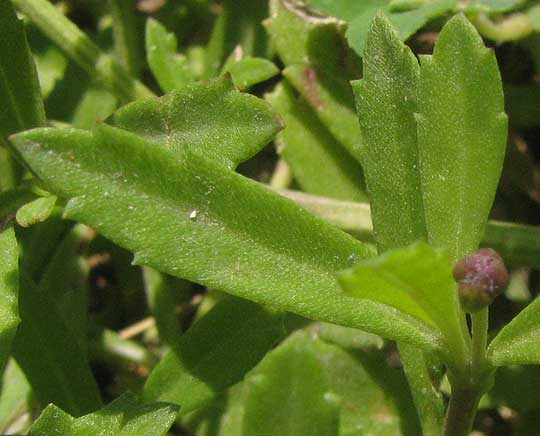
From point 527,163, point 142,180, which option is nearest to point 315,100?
point 527,163

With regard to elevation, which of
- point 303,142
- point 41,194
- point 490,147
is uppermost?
point 490,147

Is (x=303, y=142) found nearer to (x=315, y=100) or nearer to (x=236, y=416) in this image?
(x=315, y=100)

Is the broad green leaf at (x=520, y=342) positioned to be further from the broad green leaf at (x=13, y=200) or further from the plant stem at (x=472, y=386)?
the broad green leaf at (x=13, y=200)

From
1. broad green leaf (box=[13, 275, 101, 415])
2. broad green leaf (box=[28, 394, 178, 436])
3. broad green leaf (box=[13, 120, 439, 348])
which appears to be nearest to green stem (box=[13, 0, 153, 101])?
broad green leaf (box=[13, 275, 101, 415])

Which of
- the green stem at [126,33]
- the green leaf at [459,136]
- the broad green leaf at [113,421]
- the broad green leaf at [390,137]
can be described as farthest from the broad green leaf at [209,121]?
the green stem at [126,33]

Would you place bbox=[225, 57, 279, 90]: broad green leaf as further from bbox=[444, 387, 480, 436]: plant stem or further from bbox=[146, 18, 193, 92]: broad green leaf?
bbox=[444, 387, 480, 436]: plant stem

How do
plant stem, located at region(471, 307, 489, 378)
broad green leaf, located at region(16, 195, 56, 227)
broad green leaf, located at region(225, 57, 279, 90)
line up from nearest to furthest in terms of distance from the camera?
plant stem, located at region(471, 307, 489, 378) < broad green leaf, located at region(16, 195, 56, 227) < broad green leaf, located at region(225, 57, 279, 90)
